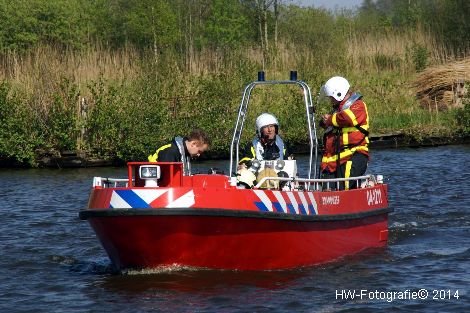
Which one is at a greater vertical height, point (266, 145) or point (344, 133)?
point (344, 133)

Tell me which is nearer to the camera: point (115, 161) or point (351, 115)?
point (351, 115)

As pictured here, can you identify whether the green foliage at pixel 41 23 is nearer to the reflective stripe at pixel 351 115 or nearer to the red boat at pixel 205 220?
the reflective stripe at pixel 351 115

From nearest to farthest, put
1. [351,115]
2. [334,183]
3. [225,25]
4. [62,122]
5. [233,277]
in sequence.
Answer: [233,277] → [351,115] → [334,183] → [62,122] → [225,25]

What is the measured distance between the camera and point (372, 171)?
69.8 ft

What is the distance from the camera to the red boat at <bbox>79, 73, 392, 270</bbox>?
10.1 meters

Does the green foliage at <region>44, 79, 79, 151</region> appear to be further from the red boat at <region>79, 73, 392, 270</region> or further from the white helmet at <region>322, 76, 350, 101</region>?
the red boat at <region>79, 73, 392, 270</region>

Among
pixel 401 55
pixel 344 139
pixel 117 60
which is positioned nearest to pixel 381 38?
pixel 401 55

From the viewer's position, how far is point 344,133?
1258 centimetres

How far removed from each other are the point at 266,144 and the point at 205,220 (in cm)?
258

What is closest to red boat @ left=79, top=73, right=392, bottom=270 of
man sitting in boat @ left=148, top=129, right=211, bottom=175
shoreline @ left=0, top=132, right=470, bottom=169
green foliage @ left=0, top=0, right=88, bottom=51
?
man sitting in boat @ left=148, top=129, right=211, bottom=175

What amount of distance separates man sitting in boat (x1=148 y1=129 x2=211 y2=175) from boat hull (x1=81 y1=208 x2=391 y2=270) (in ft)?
3.96

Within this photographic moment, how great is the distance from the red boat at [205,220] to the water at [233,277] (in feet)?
0.69

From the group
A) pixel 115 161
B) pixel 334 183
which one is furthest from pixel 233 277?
pixel 115 161

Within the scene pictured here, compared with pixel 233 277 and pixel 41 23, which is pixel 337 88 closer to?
pixel 233 277
